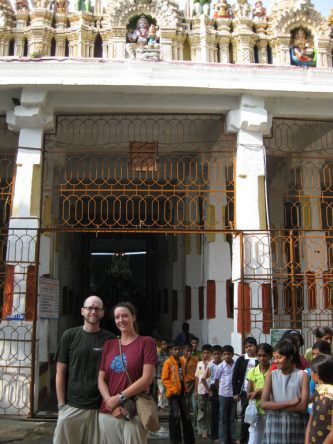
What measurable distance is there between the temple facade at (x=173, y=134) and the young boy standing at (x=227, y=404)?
113cm

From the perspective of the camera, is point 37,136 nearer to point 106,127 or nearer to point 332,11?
point 106,127

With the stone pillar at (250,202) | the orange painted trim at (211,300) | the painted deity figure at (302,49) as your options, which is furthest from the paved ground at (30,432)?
the painted deity figure at (302,49)

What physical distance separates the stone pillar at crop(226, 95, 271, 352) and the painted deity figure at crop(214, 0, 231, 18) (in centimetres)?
192

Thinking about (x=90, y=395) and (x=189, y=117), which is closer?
(x=90, y=395)

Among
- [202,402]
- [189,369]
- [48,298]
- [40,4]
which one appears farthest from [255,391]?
[40,4]

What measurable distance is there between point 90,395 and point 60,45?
6740 millimetres

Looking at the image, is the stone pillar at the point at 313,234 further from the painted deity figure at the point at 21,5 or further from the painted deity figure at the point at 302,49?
the painted deity figure at the point at 21,5

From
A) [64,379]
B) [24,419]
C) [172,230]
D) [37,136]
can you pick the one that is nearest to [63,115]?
[37,136]

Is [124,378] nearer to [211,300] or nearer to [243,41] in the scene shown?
[211,300]

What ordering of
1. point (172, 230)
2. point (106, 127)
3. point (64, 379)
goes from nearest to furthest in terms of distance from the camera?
point (64, 379), point (172, 230), point (106, 127)

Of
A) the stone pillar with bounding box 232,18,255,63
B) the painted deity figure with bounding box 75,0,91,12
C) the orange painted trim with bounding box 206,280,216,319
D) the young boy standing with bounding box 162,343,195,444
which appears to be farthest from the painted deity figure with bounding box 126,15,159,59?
the young boy standing with bounding box 162,343,195,444

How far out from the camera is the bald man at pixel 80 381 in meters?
3.28

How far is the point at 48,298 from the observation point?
26.0 feet

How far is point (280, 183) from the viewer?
11117mm
